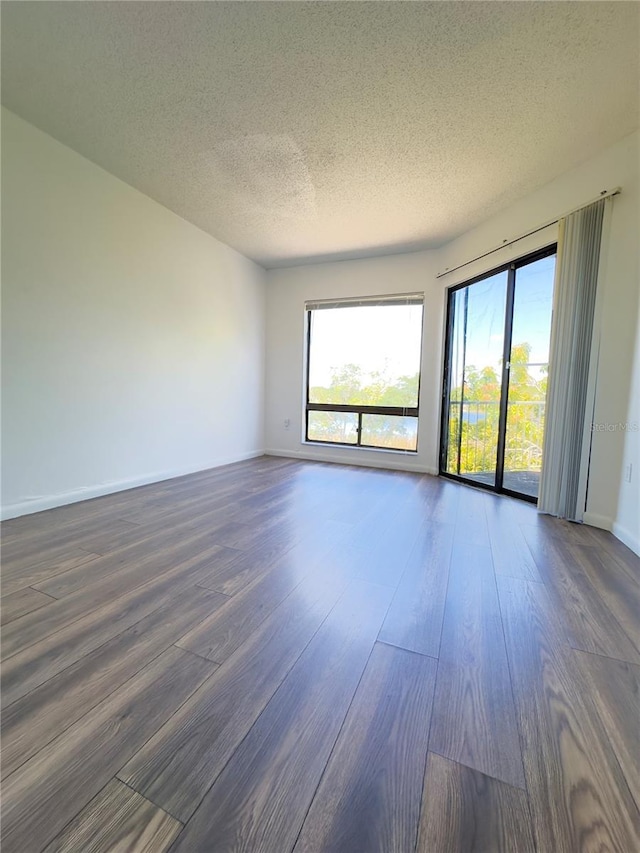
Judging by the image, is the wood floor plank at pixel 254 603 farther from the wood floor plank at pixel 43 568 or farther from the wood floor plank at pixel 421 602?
the wood floor plank at pixel 43 568

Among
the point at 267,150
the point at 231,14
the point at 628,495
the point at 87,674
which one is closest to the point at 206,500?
the point at 87,674

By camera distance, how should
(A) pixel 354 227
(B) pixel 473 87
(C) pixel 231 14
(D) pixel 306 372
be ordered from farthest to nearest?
1. (D) pixel 306 372
2. (A) pixel 354 227
3. (B) pixel 473 87
4. (C) pixel 231 14

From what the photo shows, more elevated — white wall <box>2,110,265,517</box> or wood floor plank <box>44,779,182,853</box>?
white wall <box>2,110,265,517</box>

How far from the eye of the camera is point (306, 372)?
476 centimetres

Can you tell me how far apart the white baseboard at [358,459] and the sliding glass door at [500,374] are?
42cm

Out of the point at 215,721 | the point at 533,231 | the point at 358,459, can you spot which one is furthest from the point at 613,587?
the point at 358,459

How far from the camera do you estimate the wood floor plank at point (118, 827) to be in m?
0.64

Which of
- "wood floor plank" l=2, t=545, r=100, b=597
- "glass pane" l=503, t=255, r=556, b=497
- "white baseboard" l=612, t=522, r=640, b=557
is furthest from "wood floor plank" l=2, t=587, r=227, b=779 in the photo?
"glass pane" l=503, t=255, r=556, b=497

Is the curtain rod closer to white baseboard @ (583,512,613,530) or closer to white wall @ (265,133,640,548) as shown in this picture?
white wall @ (265,133,640,548)

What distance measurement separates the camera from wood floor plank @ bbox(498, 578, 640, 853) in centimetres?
69

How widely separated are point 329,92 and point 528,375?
2556 mm

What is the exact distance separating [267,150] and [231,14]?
837mm

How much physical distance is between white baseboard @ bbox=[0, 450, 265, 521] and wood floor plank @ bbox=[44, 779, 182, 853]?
2258 mm

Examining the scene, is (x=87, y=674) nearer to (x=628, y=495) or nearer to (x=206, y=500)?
(x=206, y=500)
